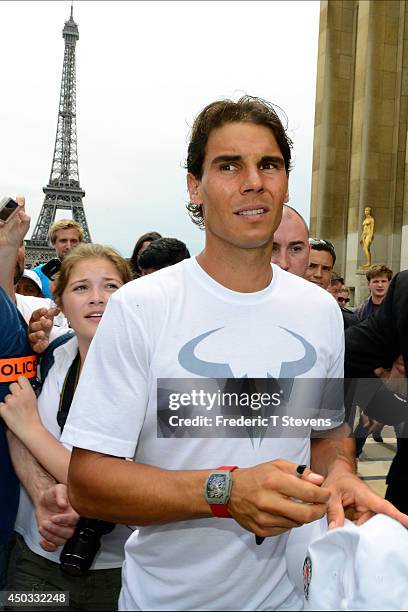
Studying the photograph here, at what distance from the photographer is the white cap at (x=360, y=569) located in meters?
1.08

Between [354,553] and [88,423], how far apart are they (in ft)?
2.23

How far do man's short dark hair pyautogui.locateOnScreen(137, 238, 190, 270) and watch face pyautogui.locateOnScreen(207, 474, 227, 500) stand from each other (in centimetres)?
265

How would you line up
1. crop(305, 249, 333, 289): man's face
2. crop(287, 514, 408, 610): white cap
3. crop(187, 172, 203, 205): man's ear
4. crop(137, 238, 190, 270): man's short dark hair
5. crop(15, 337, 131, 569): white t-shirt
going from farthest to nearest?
1. crop(305, 249, 333, 289): man's face
2. crop(137, 238, 190, 270): man's short dark hair
3. crop(15, 337, 131, 569): white t-shirt
4. crop(187, 172, 203, 205): man's ear
5. crop(287, 514, 408, 610): white cap

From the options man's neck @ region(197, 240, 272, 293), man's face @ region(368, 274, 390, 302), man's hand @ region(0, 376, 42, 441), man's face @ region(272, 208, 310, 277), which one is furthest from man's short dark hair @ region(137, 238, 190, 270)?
man's face @ region(368, 274, 390, 302)

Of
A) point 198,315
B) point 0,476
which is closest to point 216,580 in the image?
point 198,315

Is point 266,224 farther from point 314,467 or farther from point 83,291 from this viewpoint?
point 83,291

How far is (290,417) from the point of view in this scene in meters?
1.68

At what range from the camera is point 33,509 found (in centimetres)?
235

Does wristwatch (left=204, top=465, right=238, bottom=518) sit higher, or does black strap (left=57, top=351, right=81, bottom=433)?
wristwatch (left=204, top=465, right=238, bottom=518)

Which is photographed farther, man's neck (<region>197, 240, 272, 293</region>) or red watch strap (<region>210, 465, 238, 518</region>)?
man's neck (<region>197, 240, 272, 293</region>)

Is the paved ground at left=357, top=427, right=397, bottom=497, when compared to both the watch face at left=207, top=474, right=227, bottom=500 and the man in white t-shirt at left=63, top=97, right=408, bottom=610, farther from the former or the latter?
the watch face at left=207, top=474, right=227, bottom=500

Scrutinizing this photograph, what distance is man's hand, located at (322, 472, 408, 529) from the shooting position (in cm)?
135

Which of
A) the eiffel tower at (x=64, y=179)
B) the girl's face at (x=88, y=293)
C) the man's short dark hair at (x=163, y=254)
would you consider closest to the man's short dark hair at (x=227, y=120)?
the girl's face at (x=88, y=293)

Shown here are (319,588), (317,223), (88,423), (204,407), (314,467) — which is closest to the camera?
(319,588)
